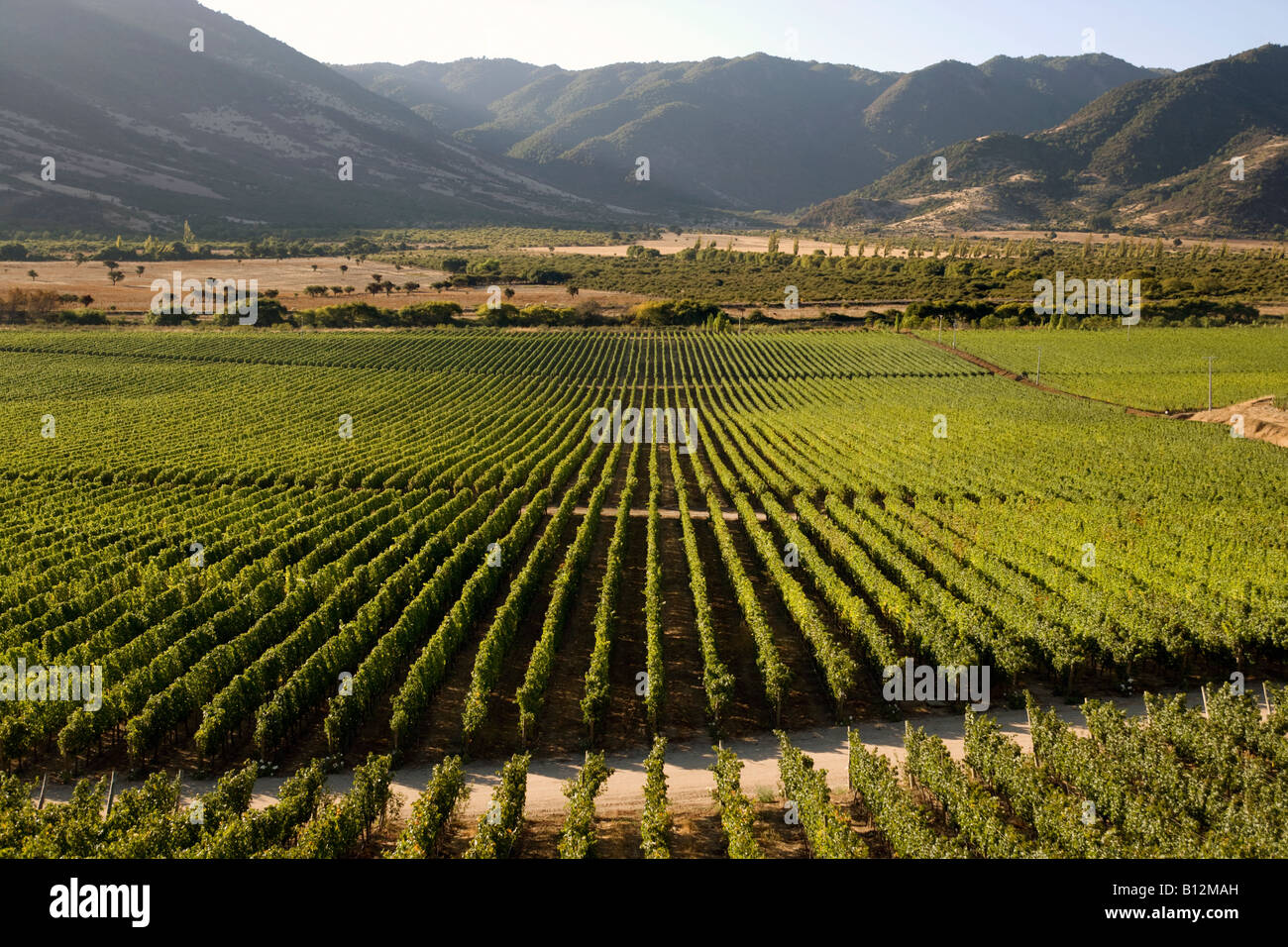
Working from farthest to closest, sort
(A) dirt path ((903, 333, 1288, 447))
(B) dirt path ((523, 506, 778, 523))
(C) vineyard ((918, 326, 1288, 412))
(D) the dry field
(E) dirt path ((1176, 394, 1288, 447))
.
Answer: (D) the dry field < (C) vineyard ((918, 326, 1288, 412)) < (A) dirt path ((903, 333, 1288, 447)) < (E) dirt path ((1176, 394, 1288, 447)) < (B) dirt path ((523, 506, 778, 523))

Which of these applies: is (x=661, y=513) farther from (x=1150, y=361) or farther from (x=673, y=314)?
(x=673, y=314)

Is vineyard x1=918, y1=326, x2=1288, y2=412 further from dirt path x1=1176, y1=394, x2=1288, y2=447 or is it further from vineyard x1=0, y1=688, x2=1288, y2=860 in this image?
vineyard x1=0, y1=688, x2=1288, y2=860

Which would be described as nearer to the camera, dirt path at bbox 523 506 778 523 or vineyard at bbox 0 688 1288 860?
vineyard at bbox 0 688 1288 860

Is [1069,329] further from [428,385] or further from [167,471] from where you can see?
[167,471]

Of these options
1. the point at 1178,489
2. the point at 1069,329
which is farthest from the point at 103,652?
the point at 1069,329

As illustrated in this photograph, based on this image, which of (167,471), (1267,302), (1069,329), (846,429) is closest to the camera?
(167,471)

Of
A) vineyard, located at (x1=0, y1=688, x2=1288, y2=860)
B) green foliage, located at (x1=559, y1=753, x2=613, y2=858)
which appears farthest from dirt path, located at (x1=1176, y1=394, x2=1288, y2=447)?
green foliage, located at (x1=559, y1=753, x2=613, y2=858)

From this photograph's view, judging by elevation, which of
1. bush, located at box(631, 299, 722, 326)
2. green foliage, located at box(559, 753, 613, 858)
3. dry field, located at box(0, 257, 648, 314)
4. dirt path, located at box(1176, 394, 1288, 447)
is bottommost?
green foliage, located at box(559, 753, 613, 858)

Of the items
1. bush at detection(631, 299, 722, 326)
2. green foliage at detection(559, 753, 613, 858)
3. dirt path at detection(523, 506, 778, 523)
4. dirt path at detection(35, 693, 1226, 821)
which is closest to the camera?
green foliage at detection(559, 753, 613, 858)

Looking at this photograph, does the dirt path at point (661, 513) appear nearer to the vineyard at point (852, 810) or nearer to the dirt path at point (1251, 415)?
the vineyard at point (852, 810)
